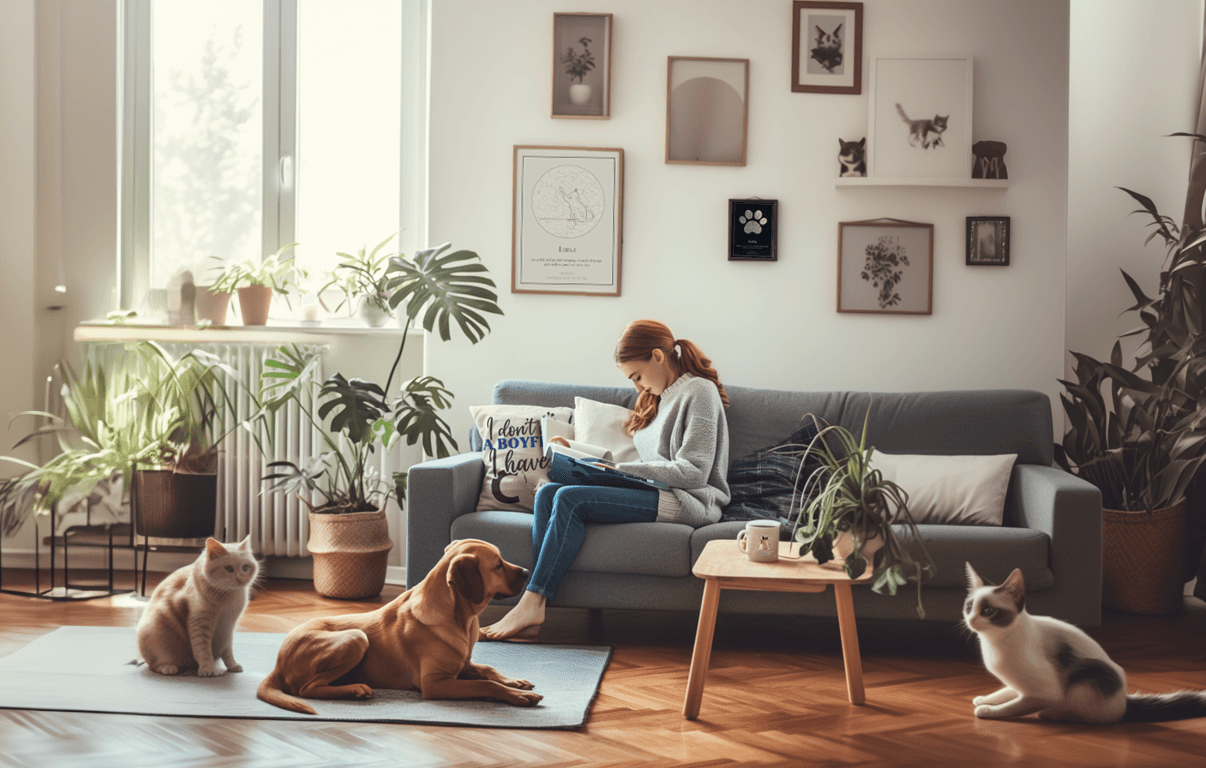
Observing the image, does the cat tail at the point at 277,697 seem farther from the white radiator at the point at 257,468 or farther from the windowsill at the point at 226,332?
the windowsill at the point at 226,332

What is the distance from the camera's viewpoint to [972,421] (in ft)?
11.4

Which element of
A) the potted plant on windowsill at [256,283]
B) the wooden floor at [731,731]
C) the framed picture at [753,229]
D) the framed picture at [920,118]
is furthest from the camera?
the potted plant on windowsill at [256,283]

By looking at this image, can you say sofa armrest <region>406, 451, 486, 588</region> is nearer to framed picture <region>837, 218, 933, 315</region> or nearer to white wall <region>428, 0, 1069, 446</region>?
white wall <region>428, 0, 1069, 446</region>

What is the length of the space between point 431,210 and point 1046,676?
280 cm

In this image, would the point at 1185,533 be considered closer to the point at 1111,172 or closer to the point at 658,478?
the point at 1111,172

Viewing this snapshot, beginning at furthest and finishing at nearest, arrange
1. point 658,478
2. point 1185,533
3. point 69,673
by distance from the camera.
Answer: point 1185,533, point 658,478, point 69,673

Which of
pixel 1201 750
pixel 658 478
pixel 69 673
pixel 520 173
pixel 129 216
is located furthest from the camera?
pixel 129 216

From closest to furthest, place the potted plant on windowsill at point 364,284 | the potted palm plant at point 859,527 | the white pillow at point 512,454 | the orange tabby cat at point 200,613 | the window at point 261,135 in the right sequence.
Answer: the potted palm plant at point 859,527
the orange tabby cat at point 200,613
the white pillow at point 512,454
the potted plant on windowsill at point 364,284
the window at point 261,135

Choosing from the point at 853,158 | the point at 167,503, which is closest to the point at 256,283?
the point at 167,503

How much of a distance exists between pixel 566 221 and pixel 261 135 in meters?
1.42

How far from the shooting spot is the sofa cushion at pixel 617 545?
302 cm

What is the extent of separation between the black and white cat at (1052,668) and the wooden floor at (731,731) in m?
0.04

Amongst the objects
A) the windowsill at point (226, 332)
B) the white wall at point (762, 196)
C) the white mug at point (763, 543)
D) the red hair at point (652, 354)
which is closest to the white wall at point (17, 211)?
the windowsill at point (226, 332)

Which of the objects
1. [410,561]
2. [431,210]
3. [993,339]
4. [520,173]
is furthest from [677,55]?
[410,561]
